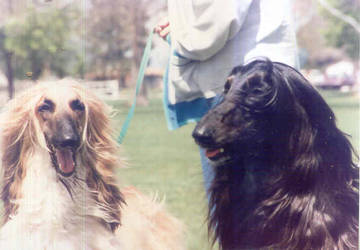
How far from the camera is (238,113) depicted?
6.21 feet

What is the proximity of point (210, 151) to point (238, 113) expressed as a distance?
18cm

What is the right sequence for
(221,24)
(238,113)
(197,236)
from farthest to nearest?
(197,236) → (221,24) → (238,113)

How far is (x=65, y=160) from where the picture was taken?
211cm

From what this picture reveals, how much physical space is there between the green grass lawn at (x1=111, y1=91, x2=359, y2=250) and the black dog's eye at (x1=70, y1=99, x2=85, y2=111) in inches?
8.0

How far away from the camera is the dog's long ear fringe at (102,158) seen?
7.16 ft

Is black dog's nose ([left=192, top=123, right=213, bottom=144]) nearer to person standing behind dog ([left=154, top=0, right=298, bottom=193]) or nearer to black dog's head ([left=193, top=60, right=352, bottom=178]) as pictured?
black dog's head ([left=193, top=60, right=352, bottom=178])

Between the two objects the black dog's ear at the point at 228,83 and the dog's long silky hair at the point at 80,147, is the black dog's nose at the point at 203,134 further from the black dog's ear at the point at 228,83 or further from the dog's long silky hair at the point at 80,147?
the dog's long silky hair at the point at 80,147

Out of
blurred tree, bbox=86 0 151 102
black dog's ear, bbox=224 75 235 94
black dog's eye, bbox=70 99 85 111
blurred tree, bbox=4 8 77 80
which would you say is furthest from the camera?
blurred tree, bbox=86 0 151 102

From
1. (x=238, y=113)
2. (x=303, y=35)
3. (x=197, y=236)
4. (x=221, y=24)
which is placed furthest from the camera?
(x=197, y=236)

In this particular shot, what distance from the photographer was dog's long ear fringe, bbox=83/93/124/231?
2184 millimetres

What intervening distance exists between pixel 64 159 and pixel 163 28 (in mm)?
750

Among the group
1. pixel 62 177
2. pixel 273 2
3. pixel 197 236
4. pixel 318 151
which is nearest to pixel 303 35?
pixel 273 2

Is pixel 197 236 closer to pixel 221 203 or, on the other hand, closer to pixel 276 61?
pixel 221 203

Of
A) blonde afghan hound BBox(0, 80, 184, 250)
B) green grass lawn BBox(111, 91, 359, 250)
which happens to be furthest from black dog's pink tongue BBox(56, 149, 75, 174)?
green grass lawn BBox(111, 91, 359, 250)
